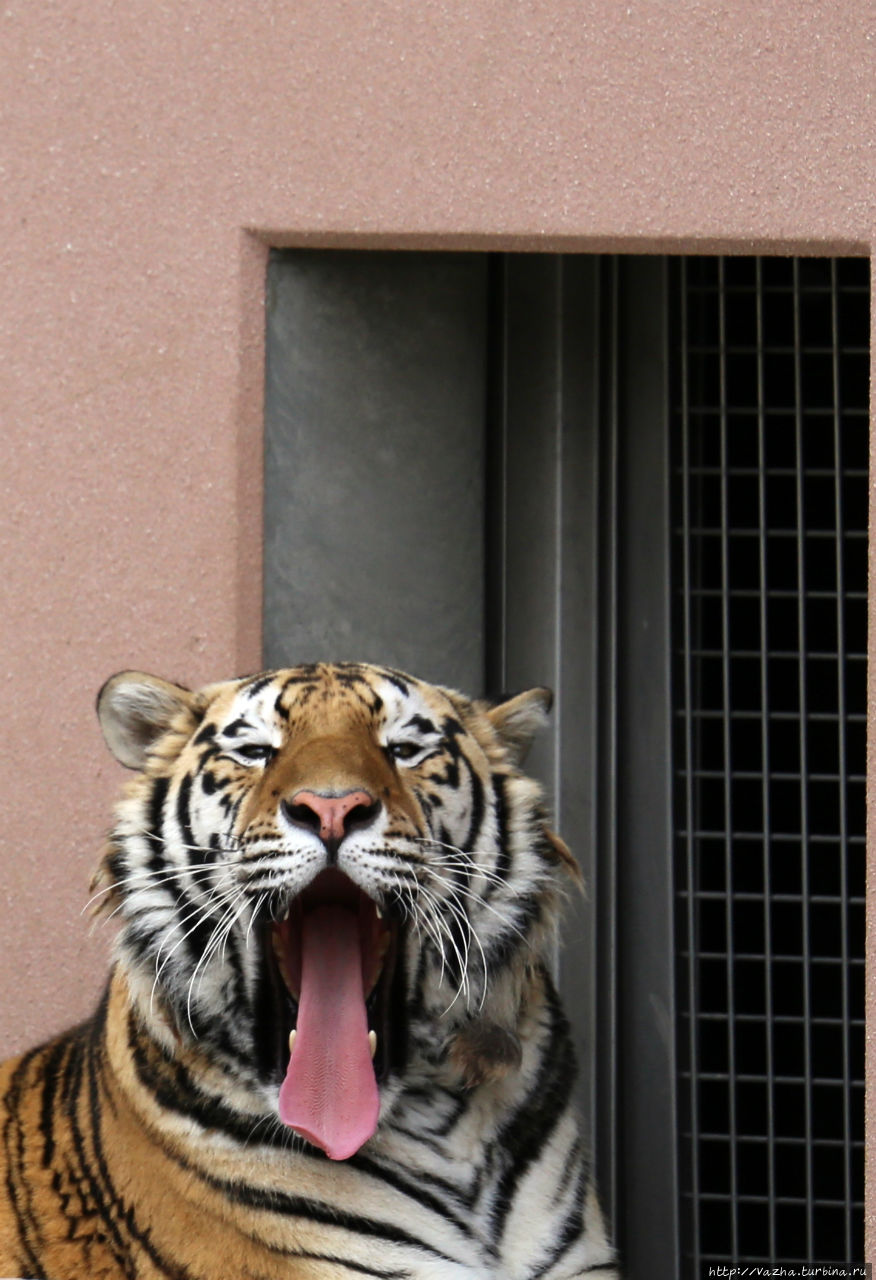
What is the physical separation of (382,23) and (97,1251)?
2.33 metres

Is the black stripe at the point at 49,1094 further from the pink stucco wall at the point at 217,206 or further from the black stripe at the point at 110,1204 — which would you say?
the pink stucco wall at the point at 217,206

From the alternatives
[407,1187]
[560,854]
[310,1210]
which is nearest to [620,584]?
[560,854]

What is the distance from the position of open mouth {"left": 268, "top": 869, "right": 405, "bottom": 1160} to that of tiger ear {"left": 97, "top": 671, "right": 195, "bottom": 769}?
0.46 meters

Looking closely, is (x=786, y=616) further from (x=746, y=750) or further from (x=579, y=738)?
(x=579, y=738)

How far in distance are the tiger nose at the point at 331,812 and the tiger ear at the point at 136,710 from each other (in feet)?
1.57

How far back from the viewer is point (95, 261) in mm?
3354

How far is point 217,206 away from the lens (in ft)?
10.9

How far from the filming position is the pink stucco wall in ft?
10.7

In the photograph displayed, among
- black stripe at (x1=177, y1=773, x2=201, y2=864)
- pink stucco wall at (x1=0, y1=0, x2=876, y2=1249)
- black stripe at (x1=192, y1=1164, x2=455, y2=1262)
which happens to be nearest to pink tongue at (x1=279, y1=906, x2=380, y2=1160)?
black stripe at (x1=192, y1=1164, x2=455, y2=1262)

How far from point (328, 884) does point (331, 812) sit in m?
0.21

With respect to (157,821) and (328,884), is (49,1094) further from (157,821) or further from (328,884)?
(328,884)

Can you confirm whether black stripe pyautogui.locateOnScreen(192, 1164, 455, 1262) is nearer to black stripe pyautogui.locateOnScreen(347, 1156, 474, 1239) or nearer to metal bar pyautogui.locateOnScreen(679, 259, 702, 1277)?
black stripe pyautogui.locateOnScreen(347, 1156, 474, 1239)

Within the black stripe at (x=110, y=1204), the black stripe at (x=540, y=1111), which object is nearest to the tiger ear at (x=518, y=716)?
the black stripe at (x=540, y=1111)

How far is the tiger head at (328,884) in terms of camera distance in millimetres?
2400
